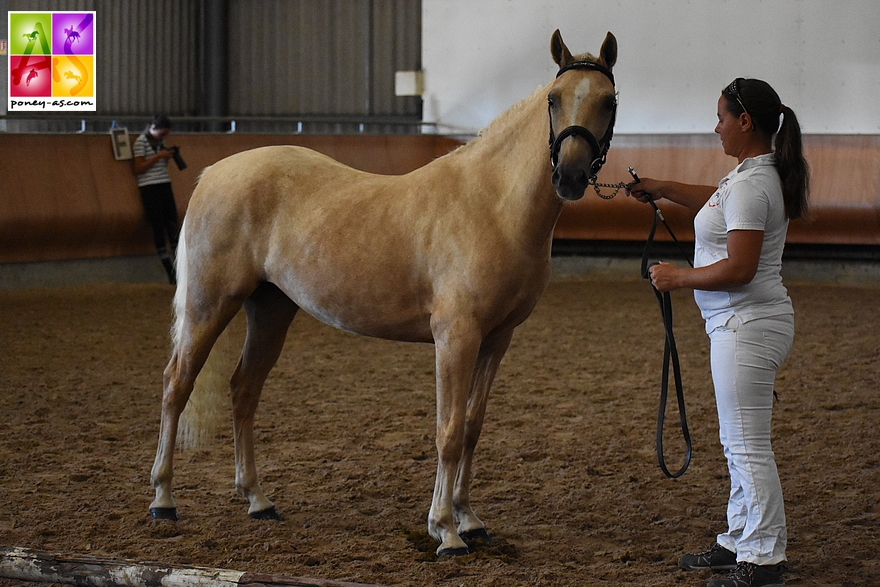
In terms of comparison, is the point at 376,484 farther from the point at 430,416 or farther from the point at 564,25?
the point at 564,25

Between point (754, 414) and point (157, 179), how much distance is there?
25.0ft

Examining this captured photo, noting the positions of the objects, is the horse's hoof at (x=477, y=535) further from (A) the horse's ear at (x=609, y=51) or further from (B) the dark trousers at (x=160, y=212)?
(B) the dark trousers at (x=160, y=212)

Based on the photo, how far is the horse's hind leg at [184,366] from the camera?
3324mm

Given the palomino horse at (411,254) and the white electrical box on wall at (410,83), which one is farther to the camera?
the white electrical box on wall at (410,83)

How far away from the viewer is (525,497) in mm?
3557

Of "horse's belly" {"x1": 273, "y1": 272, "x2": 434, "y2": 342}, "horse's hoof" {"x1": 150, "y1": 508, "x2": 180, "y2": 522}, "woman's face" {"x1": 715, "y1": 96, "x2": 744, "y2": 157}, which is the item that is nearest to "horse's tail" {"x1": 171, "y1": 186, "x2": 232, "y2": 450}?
"horse's hoof" {"x1": 150, "y1": 508, "x2": 180, "y2": 522}

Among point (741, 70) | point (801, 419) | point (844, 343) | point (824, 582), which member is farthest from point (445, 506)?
point (741, 70)

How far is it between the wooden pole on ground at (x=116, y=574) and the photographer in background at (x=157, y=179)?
274 inches

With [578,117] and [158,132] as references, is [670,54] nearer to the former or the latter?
[158,132]

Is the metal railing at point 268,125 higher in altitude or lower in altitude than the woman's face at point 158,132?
higher

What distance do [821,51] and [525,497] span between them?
834cm

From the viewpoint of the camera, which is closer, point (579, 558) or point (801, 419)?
point (579, 558)

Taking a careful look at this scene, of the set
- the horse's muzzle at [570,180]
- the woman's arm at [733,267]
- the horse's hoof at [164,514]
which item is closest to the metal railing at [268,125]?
the horse's hoof at [164,514]

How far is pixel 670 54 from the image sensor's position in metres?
10.6
